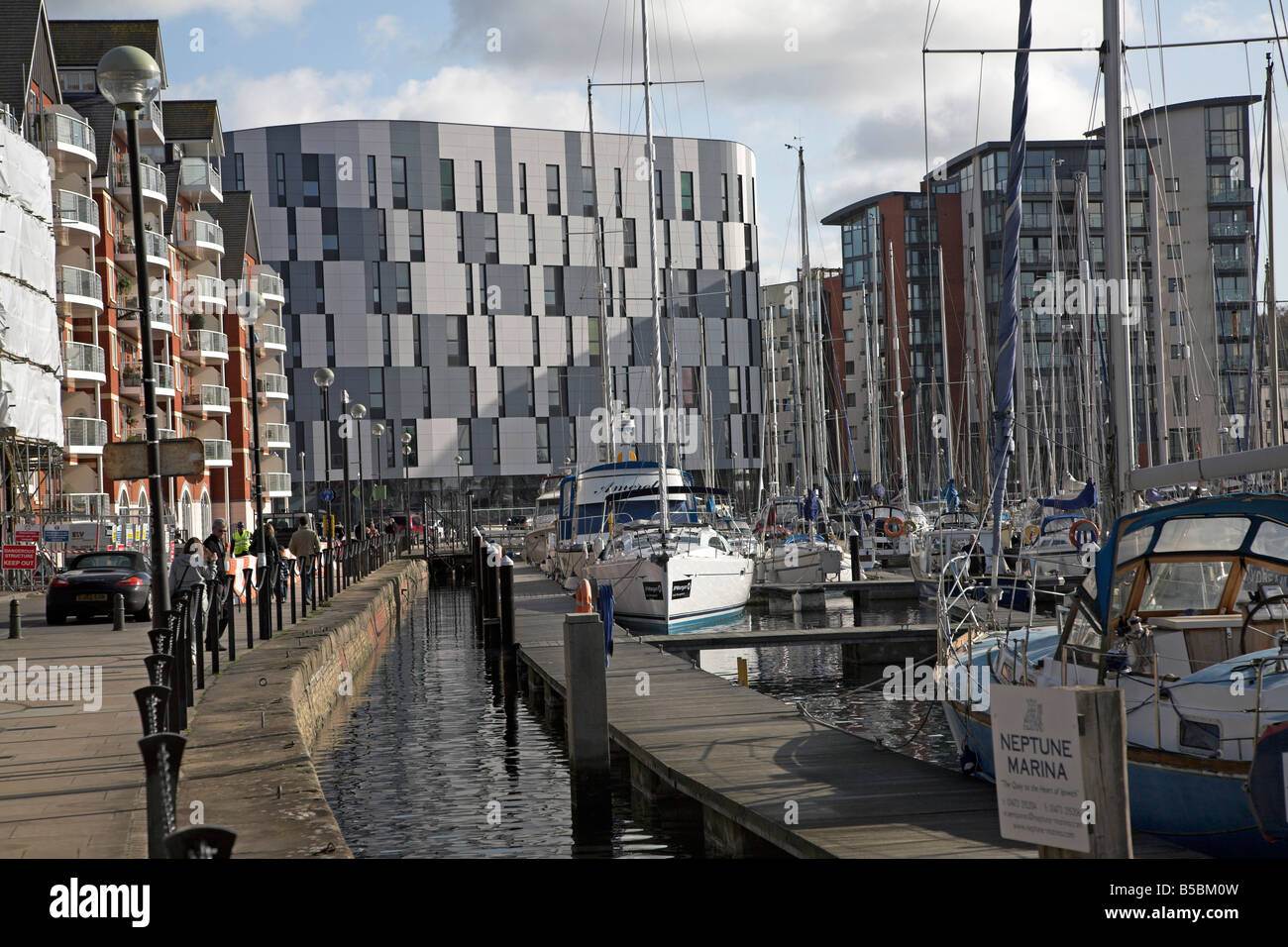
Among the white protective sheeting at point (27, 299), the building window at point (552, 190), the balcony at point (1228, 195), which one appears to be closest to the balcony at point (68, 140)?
the white protective sheeting at point (27, 299)

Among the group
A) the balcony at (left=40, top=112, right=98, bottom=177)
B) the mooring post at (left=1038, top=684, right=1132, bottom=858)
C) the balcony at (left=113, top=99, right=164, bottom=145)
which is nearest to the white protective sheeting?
the balcony at (left=40, top=112, right=98, bottom=177)

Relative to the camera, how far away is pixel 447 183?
281 ft

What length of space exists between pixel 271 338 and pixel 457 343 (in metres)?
14.5

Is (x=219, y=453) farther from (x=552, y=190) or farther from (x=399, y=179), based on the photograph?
(x=552, y=190)

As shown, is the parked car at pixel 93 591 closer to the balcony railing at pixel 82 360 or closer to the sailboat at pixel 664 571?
the sailboat at pixel 664 571

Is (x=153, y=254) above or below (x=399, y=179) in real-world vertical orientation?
below

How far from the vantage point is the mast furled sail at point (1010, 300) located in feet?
42.1

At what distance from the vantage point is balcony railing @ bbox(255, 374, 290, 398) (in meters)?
74.0

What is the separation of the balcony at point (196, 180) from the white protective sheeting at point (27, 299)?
70.2ft

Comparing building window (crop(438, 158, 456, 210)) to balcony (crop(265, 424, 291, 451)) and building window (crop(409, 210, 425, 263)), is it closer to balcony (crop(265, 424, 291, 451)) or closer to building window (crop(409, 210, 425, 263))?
building window (crop(409, 210, 425, 263))

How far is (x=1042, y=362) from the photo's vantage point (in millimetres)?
93375

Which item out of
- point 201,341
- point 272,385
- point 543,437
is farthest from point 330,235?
point 201,341

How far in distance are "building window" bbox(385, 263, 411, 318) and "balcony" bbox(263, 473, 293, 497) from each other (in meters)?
15.7
